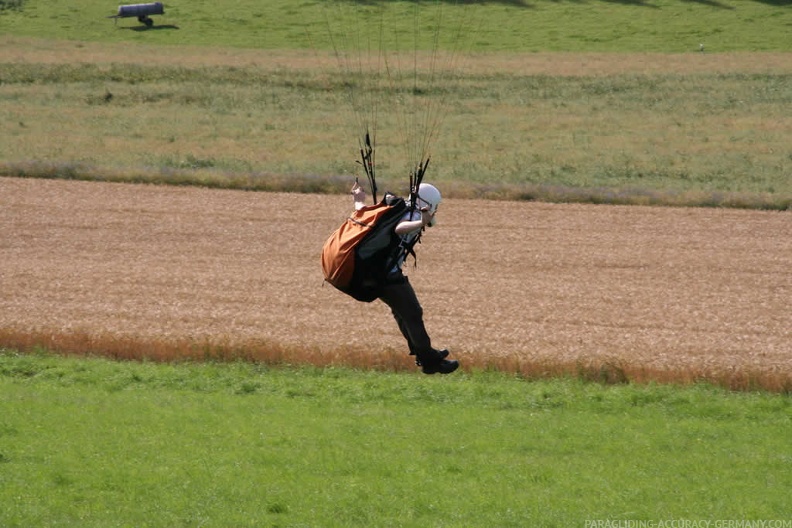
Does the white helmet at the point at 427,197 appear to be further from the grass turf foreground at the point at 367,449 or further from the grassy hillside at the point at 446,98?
the grassy hillside at the point at 446,98

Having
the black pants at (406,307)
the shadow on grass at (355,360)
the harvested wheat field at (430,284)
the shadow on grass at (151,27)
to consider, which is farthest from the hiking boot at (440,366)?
the shadow on grass at (151,27)

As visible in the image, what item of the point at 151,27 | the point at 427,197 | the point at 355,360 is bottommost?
the point at 151,27

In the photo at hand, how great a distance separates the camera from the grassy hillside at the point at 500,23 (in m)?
64.3

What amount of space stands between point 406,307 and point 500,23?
199ft

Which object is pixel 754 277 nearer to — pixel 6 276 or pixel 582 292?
pixel 582 292

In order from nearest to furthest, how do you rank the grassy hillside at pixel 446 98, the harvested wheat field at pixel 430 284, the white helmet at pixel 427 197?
the white helmet at pixel 427 197 < the harvested wheat field at pixel 430 284 < the grassy hillside at pixel 446 98

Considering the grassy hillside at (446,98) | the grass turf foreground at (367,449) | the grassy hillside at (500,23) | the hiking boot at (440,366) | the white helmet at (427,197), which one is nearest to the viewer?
the white helmet at (427,197)

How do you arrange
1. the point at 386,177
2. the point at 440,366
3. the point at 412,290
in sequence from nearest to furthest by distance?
the point at 412,290
the point at 440,366
the point at 386,177

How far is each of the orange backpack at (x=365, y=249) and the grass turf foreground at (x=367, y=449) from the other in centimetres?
228

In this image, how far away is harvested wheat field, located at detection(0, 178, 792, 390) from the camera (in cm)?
1788

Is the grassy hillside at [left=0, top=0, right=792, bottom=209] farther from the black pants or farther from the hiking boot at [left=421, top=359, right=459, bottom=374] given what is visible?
→ the black pants

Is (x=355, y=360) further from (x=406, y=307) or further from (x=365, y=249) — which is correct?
(x=365, y=249)

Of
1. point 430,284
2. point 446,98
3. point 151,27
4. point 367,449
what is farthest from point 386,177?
point 151,27

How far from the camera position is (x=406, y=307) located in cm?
1062
